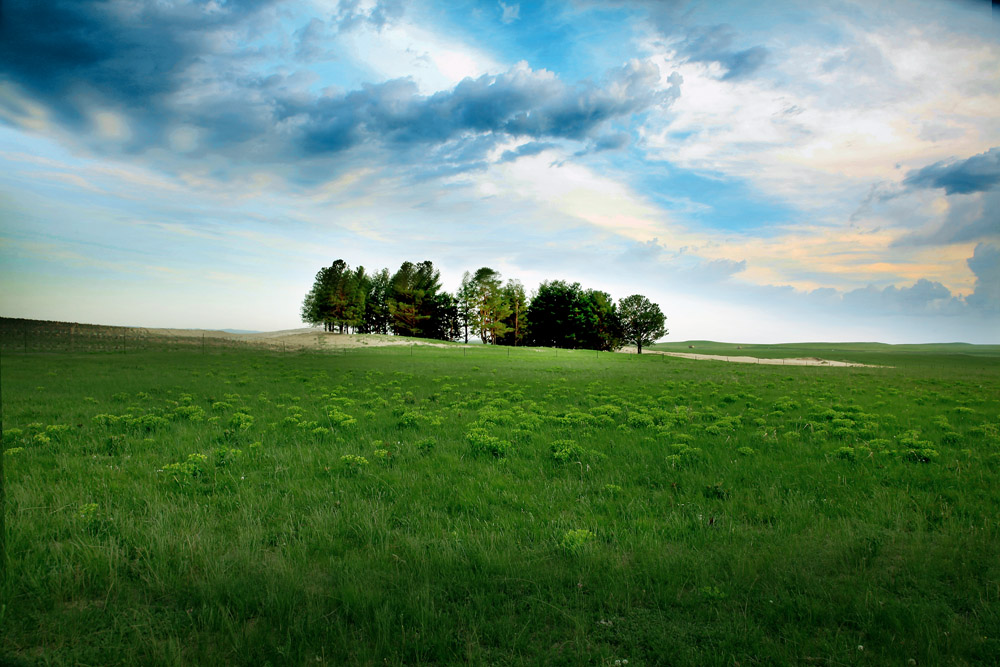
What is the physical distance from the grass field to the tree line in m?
77.0

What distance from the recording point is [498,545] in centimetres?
528

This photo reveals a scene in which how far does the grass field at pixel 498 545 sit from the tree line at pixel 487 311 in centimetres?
7702

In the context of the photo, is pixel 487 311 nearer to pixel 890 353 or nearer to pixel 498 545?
pixel 890 353

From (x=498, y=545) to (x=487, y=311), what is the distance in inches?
3261

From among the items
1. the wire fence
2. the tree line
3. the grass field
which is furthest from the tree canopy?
the grass field

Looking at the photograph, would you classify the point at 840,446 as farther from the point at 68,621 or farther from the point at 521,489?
the point at 68,621

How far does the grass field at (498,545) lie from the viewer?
374 cm

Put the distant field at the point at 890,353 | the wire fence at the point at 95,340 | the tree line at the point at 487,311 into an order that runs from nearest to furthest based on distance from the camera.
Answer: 1. the wire fence at the point at 95,340
2. the distant field at the point at 890,353
3. the tree line at the point at 487,311

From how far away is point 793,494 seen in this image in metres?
6.90

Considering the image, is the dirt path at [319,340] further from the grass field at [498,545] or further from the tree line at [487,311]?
the grass field at [498,545]

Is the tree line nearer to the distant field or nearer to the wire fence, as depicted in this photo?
the distant field

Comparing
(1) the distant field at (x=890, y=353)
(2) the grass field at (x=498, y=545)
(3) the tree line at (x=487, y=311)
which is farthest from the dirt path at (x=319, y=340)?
(1) the distant field at (x=890, y=353)

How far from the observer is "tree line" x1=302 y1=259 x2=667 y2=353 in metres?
86.2

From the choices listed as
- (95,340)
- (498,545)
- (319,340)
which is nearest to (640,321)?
(319,340)
